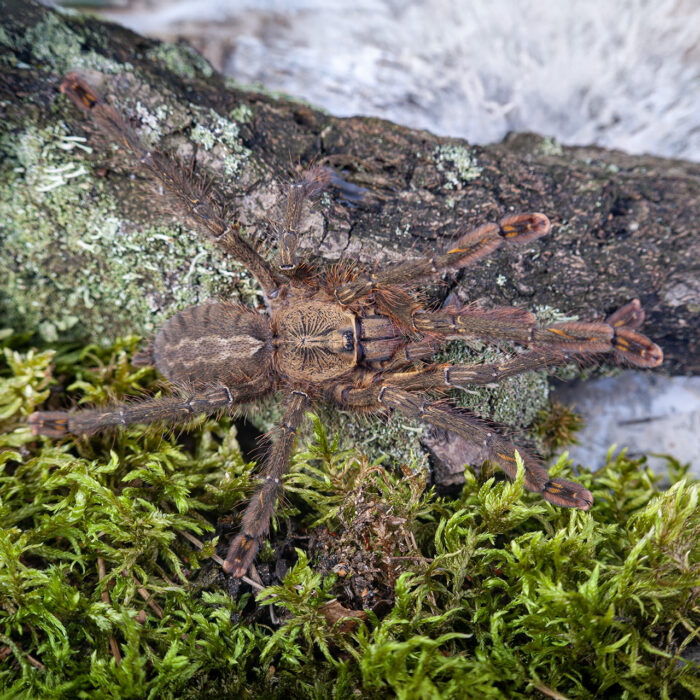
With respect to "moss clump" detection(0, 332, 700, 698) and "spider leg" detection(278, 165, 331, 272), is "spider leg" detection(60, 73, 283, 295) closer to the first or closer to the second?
"spider leg" detection(278, 165, 331, 272)

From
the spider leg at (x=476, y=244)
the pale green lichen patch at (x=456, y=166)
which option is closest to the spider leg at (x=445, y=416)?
the spider leg at (x=476, y=244)

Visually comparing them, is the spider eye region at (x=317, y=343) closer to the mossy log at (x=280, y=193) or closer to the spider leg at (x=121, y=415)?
the mossy log at (x=280, y=193)

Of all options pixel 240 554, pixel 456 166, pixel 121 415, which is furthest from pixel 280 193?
pixel 240 554

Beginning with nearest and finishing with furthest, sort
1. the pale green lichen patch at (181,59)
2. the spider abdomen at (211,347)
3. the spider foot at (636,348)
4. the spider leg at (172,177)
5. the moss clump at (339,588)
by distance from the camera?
the moss clump at (339,588)
the spider foot at (636,348)
the spider leg at (172,177)
the spider abdomen at (211,347)
the pale green lichen patch at (181,59)

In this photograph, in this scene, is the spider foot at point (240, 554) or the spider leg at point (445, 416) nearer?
the spider foot at point (240, 554)

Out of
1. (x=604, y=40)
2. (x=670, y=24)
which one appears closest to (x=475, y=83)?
(x=604, y=40)

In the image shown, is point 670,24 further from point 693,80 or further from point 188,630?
point 188,630
